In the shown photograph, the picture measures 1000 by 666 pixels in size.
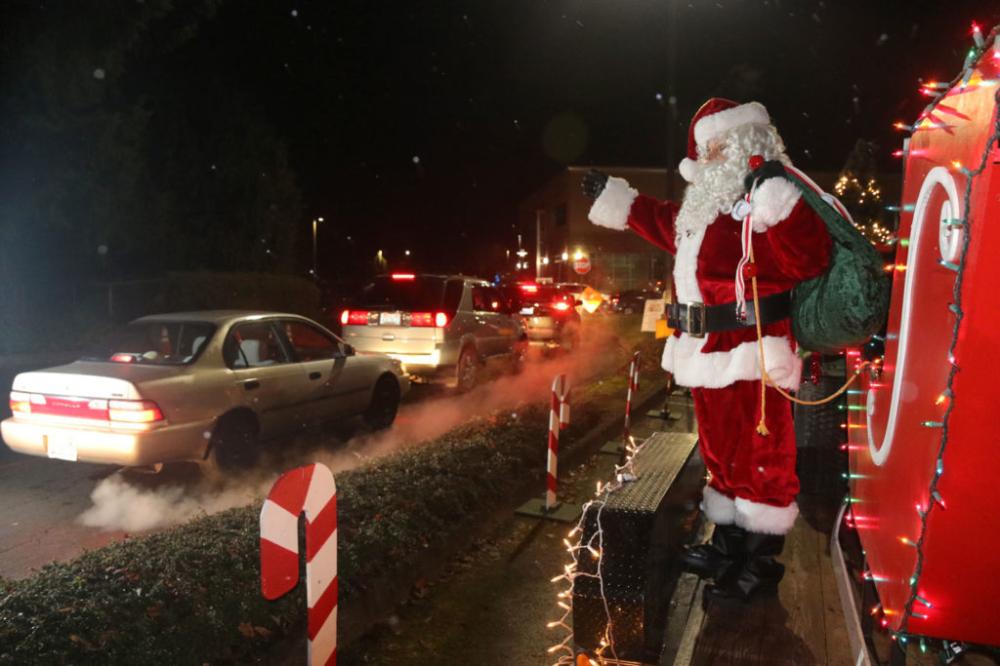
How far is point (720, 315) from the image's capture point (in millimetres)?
3312

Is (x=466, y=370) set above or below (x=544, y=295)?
below

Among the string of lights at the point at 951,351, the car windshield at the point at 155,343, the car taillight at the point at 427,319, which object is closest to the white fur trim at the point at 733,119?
the string of lights at the point at 951,351

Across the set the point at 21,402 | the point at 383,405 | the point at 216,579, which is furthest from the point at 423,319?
the point at 216,579

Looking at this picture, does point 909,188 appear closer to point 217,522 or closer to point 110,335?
point 217,522

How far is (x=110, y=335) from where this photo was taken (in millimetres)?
6855

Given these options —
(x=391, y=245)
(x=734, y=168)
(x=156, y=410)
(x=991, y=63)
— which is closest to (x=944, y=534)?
(x=991, y=63)

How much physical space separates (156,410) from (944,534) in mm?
5649

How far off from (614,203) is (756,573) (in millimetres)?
1861

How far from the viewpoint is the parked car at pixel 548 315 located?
18.5 m

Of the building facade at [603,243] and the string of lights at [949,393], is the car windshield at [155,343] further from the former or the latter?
the building facade at [603,243]

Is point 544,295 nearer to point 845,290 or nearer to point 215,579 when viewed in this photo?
point 215,579

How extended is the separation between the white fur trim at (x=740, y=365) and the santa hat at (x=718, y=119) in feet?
2.83

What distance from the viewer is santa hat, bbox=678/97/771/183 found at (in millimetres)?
3336

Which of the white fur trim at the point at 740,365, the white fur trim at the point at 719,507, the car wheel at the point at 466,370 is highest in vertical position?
the white fur trim at the point at 740,365
